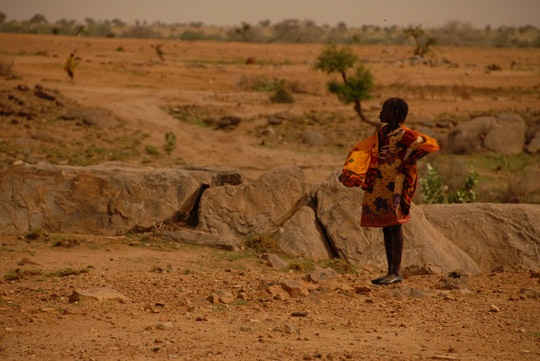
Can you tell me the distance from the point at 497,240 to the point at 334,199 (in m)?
2.22

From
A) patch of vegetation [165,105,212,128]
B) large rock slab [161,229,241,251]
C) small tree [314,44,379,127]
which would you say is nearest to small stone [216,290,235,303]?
large rock slab [161,229,241,251]

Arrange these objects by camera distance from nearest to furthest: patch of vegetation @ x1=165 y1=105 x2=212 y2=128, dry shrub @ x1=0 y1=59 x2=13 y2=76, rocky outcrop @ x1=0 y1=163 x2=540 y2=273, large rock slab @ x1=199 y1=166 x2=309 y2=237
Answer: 1. rocky outcrop @ x1=0 y1=163 x2=540 y2=273
2. large rock slab @ x1=199 y1=166 x2=309 y2=237
3. patch of vegetation @ x1=165 y1=105 x2=212 y2=128
4. dry shrub @ x1=0 y1=59 x2=13 y2=76

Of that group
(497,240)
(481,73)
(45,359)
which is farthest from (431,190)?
(481,73)

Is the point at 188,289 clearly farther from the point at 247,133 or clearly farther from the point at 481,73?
the point at 481,73

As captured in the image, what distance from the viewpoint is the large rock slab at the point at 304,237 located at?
8020 millimetres

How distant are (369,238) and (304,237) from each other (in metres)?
0.86

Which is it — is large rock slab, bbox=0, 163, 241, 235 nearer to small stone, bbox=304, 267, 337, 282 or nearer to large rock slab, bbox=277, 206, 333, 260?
large rock slab, bbox=277, 206, 333, 260

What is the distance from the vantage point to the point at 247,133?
1848 cm

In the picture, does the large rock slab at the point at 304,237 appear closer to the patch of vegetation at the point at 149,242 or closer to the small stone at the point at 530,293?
the patch of vegetation at the point at 149,242

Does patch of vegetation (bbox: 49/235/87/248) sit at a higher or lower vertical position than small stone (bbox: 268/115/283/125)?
lower

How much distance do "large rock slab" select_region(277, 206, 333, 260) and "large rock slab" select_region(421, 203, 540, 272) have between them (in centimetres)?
158

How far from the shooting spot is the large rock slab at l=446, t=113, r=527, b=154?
55.4ft

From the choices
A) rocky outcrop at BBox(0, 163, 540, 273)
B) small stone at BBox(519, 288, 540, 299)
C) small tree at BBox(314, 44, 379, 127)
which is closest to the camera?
small stone at BBox(519, 288, 540, 299)

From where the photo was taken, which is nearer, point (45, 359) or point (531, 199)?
point (45, 359)
